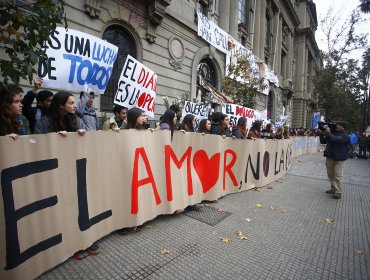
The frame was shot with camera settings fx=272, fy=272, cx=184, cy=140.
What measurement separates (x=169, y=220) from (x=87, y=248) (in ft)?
4.37

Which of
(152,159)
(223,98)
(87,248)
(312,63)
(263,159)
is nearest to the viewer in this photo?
(87,248)

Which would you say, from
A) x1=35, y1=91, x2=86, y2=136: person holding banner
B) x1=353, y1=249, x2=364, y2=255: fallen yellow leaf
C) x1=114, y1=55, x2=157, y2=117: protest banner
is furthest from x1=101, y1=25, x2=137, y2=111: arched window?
x1=353, y1=249, x2=364, y2=255: fallen yellow leaf

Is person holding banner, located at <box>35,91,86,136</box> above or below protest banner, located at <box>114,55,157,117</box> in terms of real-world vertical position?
below

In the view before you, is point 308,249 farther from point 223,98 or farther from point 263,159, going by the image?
point 223,98

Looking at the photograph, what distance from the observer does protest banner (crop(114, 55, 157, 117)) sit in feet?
15.4

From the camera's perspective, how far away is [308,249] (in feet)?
11.0

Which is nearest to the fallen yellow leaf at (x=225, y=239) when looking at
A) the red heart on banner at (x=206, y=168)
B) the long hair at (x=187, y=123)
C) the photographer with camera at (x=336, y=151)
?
the red heart on banner at (x=206, y=168)

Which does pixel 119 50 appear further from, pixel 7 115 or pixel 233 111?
pixel 7 115

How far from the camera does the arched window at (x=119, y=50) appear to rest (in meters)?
9.18

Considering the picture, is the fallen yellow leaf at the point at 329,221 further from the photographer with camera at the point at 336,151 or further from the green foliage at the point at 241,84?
the green foliage at the point at 241,84

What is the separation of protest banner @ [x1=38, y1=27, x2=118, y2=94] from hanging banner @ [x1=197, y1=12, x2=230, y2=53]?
27.8ft

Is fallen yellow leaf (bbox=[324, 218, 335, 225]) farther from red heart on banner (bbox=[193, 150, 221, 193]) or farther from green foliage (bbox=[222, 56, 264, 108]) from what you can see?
green foliage (bbox=[222, 56, 264, 108])

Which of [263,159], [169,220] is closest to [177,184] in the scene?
[169,220]

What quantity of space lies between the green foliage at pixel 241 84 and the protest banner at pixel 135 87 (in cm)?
863
